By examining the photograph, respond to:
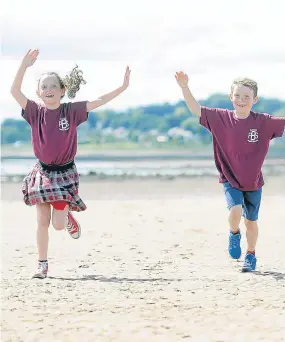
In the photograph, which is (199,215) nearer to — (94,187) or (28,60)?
(28,60)

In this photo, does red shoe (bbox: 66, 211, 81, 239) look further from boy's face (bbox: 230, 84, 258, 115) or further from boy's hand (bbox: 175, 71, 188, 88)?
boy's face (bbox: 230, 84, 258, 115)

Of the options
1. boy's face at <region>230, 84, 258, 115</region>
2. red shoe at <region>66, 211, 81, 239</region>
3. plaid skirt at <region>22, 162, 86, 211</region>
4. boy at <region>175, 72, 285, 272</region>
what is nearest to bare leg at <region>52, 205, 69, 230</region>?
plaid skirt at <region>22, 162, 86, 211</region>

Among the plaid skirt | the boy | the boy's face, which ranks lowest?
the plaid skirt

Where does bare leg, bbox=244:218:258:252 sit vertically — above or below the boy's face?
below

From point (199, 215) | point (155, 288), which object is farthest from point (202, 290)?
point (199, 215)

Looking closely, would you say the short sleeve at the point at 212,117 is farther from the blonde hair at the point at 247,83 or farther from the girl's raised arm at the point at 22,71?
the girl's raised arm at the point at 22,71

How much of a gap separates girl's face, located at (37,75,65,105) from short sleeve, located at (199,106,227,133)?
4.17 ft

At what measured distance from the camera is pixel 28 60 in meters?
7.02

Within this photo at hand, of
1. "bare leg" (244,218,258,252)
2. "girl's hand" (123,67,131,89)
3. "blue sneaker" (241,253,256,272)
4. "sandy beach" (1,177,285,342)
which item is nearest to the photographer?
"sandy beach" (1,177,285,342)

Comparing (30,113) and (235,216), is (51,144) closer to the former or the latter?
(30,113)

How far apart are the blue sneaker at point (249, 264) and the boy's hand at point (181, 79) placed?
1.59 meters

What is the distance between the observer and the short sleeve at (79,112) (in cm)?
702

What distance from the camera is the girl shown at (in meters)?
6.94

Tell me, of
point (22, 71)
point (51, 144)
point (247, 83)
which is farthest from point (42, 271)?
point (247, 83)
